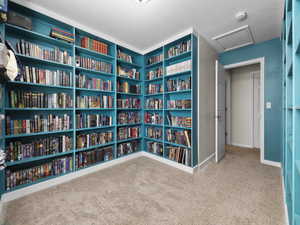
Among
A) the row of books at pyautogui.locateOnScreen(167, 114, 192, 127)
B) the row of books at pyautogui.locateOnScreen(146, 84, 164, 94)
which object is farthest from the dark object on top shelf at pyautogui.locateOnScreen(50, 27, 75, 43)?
the row of books at pyautogui.locateOnScreen(167, 114, 192, 127)

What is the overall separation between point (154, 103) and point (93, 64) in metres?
1.47

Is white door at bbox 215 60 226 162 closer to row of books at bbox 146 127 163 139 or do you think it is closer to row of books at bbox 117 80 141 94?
row of books at bbox 146 127 163 139

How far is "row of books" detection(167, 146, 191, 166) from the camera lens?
2.31 meters

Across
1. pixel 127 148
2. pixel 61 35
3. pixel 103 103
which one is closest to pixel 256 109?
pixel 127 148

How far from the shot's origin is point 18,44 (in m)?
1.66

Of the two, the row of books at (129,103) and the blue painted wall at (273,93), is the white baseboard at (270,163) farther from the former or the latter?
the row of books at (129,103)

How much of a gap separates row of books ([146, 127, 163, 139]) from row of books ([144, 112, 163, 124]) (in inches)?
6.3

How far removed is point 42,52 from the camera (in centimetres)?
183

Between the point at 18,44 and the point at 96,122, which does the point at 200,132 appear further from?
the point at 18,44

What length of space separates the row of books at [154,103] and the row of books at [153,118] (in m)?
0.19

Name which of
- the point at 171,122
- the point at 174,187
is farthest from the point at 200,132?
the point at 174,187

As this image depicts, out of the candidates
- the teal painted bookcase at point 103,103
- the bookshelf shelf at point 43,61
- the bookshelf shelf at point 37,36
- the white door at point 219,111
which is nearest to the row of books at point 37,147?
the teal painted bookcase at point 103,103

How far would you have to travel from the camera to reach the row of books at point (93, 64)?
219 centimetres

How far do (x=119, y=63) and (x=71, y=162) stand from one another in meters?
2.17
